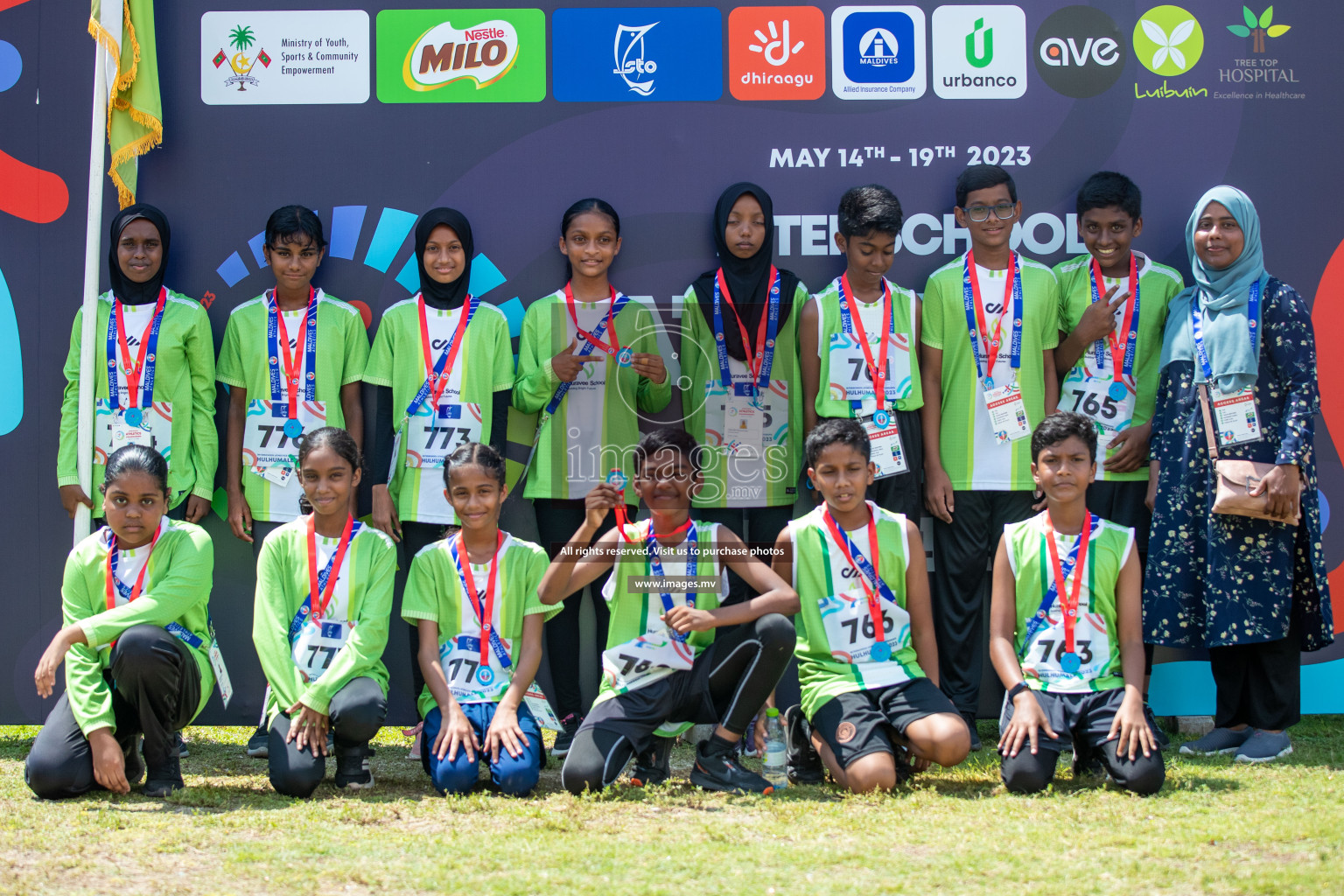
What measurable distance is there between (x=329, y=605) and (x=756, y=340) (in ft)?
6.90

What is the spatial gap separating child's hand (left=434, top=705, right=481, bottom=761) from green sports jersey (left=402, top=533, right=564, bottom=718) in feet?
0.65

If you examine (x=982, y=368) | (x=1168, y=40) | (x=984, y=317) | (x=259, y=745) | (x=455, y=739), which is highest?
(x=1168, y=40)

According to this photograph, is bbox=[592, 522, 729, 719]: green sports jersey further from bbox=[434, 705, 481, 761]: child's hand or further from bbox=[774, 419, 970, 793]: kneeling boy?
bbox=[434, 705, 481, 761]: child's hand

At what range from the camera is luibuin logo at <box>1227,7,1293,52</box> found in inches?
216

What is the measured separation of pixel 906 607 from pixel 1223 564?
1.35 meters

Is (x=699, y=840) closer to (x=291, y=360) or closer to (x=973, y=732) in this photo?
(x=973, y=732)

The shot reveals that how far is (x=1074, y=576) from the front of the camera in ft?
14.0

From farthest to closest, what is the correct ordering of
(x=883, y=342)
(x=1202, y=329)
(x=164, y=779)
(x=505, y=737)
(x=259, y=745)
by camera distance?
(x=883, y=342)
(x=259, y=745)
(x=1202, y=329)
(x=164, y=779)
(x=505, y=737)

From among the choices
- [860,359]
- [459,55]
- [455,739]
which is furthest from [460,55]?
[455,739]

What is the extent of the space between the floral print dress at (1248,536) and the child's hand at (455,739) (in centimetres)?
276

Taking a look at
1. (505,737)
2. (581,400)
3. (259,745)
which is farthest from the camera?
(581,400)

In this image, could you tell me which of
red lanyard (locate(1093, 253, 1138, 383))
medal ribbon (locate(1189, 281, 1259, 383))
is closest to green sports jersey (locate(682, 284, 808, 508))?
red lanyard (locate(1093, 253, 1138, 383))

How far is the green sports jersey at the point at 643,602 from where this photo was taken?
4.30 m

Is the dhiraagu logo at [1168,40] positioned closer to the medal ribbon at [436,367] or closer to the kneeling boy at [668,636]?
the kneeling boy at [668,636]
